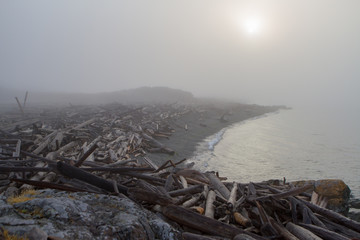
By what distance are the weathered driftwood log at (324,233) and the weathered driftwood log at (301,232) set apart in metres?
0.28

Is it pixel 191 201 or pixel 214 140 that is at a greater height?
pixel 191 201

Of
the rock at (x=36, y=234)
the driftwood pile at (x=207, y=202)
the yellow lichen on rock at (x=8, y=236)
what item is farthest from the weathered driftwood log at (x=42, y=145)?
the rock at (x=36, y=234)

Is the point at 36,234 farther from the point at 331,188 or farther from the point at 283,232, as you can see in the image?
the point at 331,188

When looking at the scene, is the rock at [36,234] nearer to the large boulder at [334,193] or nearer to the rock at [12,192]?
the rock at [12,192]

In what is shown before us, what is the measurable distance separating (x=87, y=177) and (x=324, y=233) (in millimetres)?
4299

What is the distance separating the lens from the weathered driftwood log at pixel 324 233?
4008mm

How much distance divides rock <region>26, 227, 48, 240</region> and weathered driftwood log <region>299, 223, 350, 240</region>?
4.22m

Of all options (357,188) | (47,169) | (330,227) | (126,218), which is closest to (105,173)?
(47,169)

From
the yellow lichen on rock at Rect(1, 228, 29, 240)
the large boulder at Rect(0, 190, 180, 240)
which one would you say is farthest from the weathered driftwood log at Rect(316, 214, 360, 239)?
the yellow lichen on rock at Rect(1, 228, 29, 240)

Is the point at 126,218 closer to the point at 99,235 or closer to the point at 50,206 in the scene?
the point at 99,235

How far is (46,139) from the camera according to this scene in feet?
34.9

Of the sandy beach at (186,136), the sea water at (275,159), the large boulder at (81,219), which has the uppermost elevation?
the large boulder at (81,219)

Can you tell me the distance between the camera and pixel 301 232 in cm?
407

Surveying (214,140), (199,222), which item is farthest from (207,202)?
(214,140)
